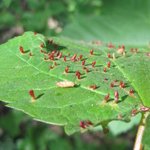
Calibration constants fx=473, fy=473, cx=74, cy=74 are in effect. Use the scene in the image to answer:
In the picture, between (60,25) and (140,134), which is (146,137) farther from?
(60,25)

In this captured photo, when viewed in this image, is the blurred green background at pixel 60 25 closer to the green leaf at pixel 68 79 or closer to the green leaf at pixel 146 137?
the green leaf at pixel 68 79

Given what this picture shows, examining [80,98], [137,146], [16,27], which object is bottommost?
[137,146]

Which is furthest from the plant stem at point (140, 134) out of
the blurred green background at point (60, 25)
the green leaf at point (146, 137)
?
the blurred green background at point (60, 25)

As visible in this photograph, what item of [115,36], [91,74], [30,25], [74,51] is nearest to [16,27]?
[30,25]

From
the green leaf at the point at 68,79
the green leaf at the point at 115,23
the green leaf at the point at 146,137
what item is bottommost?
the green leaf at the point at 146,137

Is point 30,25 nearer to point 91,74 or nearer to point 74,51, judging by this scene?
point 74,51

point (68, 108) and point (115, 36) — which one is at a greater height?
point (115, 36)

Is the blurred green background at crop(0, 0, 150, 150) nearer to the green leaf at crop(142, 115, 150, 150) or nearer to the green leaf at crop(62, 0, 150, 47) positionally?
the green leaf at crop(62, 0, 150, 47)

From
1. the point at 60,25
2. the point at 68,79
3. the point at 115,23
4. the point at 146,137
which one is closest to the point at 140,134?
the point at 146,137
